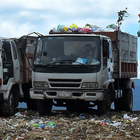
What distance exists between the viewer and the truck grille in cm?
1216

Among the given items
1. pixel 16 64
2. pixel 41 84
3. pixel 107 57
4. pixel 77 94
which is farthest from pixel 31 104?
pixel 107 57

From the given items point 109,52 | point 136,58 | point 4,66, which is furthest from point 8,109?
point 136,58

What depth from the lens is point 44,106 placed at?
1326cm

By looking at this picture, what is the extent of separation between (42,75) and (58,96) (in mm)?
740

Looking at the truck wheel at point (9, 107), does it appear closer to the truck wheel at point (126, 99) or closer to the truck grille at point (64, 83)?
the truck grille at point (64, 83)

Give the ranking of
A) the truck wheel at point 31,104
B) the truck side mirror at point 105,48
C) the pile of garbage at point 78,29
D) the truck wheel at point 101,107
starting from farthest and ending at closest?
the truck wheel at point 31,104, the pile of garbage at point 78,29, the truck wheel at point 101,107, the truck side mirror at point 105,48

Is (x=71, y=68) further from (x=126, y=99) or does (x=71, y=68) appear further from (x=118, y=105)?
(x=126, y=99)

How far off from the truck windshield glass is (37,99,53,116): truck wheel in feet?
4.45

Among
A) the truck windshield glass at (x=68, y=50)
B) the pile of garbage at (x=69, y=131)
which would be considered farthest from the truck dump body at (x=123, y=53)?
the pile of garbage at (x=69, y=131)

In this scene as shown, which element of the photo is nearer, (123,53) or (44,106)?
(44,106)

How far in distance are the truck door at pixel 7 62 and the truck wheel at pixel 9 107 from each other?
58 cm

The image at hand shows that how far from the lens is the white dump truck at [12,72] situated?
12.7 meters

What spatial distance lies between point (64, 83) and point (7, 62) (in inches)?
76.1

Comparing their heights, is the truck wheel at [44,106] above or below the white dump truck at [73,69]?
below
